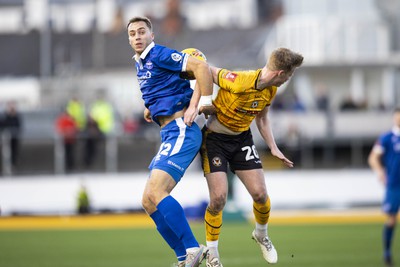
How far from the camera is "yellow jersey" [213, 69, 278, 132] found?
11.0m

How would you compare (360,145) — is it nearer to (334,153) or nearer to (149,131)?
(334,153)

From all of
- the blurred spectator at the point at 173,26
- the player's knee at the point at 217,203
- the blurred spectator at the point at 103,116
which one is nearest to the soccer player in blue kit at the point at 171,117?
the player's knee at the point at 217,203

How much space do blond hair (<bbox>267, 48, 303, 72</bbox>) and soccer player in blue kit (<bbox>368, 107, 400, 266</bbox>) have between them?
560 cm

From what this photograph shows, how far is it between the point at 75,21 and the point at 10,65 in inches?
208

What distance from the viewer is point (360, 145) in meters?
26.5

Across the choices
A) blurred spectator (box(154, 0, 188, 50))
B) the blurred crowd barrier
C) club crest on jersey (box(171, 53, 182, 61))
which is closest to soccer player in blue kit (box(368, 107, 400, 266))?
club crest on jersey (box(171, 53, 182, 61))

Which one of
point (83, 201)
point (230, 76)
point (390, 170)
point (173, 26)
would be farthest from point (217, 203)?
point (173, 26)

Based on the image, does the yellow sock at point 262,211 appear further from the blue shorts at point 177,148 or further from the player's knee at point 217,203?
the blue shorts at point 177,148

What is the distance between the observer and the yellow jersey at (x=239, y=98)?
10984 mm

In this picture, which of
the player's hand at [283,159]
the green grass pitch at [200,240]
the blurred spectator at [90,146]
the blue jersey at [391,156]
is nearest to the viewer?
the player's hand at [283,159]

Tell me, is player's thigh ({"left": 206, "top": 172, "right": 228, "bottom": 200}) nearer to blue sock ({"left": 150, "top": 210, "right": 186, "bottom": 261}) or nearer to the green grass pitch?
blue sock ({"left": 150, "top": 210, "right": 186, "bottom": 261})

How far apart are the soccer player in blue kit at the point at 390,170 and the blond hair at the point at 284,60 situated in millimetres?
5600

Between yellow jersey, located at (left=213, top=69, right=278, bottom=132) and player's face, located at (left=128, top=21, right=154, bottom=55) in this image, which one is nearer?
player's face, located at (left=128, top=21, right=154, bottom=55)

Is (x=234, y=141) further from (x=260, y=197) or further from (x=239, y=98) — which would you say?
(x=260, y=197)
